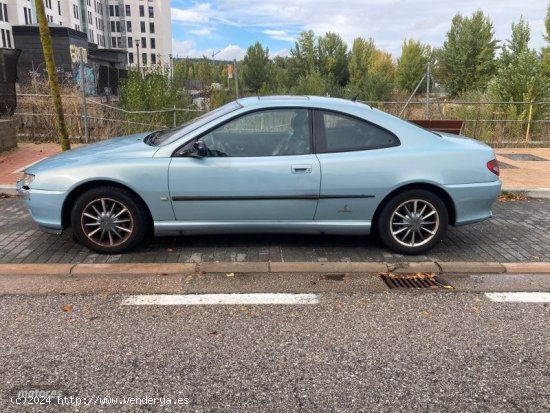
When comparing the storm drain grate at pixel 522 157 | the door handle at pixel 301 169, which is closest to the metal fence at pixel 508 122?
the storm drain grate at pixel 522 157

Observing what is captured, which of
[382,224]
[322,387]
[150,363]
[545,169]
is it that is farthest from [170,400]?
[545,169]

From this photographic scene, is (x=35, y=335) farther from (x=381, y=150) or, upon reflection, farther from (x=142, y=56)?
(x=142, y=56)

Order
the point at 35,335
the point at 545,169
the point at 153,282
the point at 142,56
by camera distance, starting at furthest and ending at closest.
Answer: the point at 142,56
the point at 545,169
the point at 153,282
the point at 35,335

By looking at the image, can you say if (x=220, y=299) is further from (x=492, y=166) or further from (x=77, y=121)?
(x=77, y=121)

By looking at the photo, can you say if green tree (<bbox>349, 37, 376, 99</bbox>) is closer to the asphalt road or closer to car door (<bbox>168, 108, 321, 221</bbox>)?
car door (<bbox>168, 108, 321, 221</bbox>)

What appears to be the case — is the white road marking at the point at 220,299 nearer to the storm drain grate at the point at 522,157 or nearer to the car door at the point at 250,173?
the car door at the point at 250,173

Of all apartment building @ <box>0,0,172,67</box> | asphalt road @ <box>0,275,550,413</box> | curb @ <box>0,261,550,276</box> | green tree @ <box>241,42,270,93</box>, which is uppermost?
apartment building @ <box>0,0,172,67</box>

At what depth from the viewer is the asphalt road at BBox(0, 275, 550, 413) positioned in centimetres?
278

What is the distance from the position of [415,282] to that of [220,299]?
1.78 meters

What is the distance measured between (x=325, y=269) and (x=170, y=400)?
7.25 ft

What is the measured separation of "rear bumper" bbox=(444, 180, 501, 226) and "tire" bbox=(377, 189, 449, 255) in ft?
0.45

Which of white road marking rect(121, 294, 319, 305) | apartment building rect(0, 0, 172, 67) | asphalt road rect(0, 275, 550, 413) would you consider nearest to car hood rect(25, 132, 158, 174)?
asphalt road rect(0, 275, 550, 413)

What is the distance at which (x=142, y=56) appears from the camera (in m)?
91.2

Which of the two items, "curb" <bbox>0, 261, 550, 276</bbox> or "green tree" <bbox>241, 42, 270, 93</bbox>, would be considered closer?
"curb" <bbox>0, 261, 550, 276</bbox>
